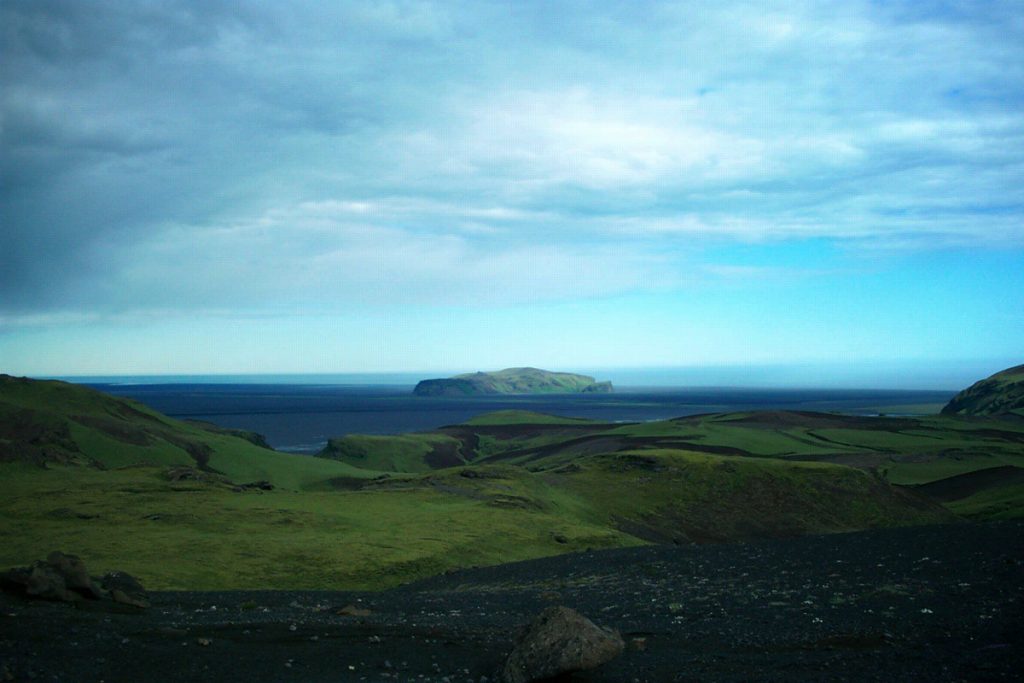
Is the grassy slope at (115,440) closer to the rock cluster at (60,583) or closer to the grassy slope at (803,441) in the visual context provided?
the grassy slope at (803,441)

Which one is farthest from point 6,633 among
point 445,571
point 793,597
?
point 445,571

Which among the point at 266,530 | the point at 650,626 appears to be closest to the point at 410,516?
the point at 266,530

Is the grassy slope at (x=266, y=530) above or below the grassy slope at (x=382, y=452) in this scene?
above

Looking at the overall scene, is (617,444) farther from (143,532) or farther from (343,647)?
(343,647)

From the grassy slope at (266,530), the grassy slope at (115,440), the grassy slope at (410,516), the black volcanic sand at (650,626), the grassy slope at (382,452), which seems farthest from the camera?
the grassy slope at (382,452)

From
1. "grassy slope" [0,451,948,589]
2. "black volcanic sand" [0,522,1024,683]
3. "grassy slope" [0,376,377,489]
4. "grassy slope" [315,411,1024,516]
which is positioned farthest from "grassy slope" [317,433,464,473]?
"black volcanic sand" [0,522,1024,683]

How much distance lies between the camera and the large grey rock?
658 inches

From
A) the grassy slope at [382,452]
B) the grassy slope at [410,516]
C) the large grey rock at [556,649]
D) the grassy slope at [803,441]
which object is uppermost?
the large grey rock at [556,649]

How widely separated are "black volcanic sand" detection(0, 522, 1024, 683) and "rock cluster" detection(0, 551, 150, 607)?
22.4 inches

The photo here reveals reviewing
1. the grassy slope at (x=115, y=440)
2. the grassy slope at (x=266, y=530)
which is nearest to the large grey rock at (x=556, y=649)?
the grassy slope at (x=266, y=530)

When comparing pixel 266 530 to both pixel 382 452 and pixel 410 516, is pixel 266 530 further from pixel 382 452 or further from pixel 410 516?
pixel 382 452

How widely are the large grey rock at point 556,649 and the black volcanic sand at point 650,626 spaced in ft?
1.38

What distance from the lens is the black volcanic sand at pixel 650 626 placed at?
17.3 m

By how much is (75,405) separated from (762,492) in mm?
78446
